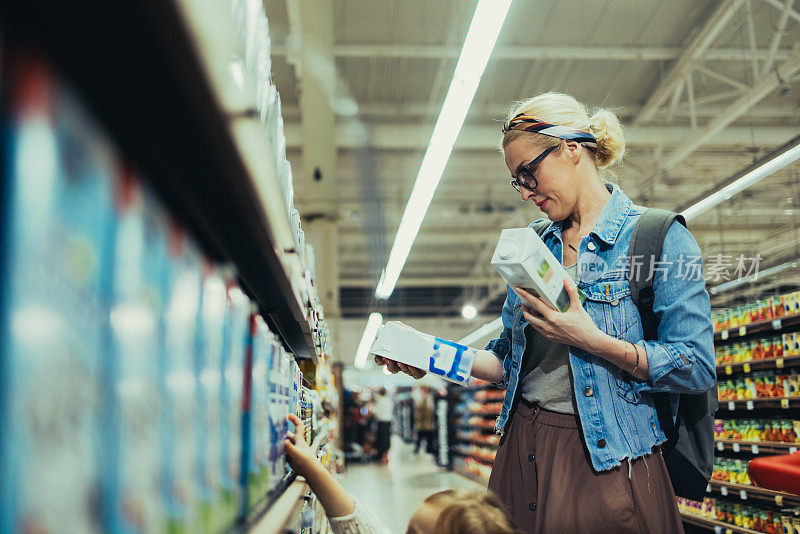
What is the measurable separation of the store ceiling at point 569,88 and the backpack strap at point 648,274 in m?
4.28

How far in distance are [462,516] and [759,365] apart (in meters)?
5.09

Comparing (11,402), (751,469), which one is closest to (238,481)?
(11,402)

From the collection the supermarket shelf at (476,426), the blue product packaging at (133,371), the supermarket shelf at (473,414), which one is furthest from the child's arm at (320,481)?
the supermarket shelf at (476,426)

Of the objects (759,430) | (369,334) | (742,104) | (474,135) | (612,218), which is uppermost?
(474,135)

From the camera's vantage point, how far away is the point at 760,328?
5230mm

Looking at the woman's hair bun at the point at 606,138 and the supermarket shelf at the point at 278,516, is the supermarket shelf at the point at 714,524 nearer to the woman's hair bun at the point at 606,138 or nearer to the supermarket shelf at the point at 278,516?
the woman's hair bun at the point at 606,138

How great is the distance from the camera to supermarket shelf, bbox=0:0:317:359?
46 centimetres

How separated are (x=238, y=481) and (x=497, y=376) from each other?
992mm

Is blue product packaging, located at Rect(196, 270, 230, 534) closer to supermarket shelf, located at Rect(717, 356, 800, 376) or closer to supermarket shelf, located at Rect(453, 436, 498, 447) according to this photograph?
supermarket shelf, located at Rect(717, 356, 800, 376)

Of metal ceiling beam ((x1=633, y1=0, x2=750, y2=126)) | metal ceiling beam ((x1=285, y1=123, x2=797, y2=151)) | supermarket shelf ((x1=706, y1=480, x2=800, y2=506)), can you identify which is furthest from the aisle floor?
metal ceiling beam ((x1=633, y1=0, x2=750, y2=126))

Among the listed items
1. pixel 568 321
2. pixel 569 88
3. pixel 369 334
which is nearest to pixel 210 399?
pixel 568 321

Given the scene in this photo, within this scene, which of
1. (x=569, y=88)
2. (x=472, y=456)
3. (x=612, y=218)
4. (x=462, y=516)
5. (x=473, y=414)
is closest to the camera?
(x=462, y=516)

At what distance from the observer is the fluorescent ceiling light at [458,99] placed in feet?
11.2

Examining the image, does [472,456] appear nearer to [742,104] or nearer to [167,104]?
[742,104]
